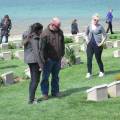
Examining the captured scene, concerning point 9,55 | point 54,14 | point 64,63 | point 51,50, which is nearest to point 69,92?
point 51,50

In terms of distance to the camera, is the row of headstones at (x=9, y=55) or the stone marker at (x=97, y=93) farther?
the row of headstones at (x=9, y=55)

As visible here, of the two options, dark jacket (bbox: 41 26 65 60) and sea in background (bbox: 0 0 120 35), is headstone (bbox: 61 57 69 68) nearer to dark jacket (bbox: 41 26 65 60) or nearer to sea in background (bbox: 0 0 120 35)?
dark jacket (bbox: 41 26 65 60)

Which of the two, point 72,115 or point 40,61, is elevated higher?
point 40,61

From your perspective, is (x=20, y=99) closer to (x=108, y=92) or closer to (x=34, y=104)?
(x=34, y=104)

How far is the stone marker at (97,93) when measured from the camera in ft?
41.3

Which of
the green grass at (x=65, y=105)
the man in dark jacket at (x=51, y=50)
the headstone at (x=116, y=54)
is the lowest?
the green grass at (x=65, y=105)

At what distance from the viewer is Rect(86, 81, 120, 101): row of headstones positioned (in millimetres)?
12625

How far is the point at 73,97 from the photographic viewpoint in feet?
43.3

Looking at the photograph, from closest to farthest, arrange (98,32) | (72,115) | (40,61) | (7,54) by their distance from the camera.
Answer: (72,115) → (40,61) → (98,32) → (7,54)

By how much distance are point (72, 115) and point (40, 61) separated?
147cm

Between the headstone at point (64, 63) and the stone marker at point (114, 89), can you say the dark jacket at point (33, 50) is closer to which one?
the stone marker at point (114, 89)

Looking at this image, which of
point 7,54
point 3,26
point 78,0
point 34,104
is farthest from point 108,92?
point 78,0

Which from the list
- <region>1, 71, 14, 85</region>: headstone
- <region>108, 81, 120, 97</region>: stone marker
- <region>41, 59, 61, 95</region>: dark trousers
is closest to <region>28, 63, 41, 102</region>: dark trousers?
<region>41, 59, 61, 95</region>: dark trousers

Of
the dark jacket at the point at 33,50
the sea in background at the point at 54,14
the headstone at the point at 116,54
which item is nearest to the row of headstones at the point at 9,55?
the headstone at the point at 116,54
